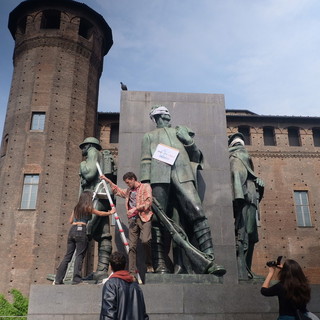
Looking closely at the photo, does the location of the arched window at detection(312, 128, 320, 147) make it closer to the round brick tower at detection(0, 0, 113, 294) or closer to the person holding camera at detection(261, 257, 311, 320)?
the round brick tower at detection(0, 0, 113, 294)

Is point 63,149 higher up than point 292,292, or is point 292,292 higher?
point 63,149

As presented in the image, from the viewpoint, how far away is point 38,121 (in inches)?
967

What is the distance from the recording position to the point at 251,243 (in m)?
6.79

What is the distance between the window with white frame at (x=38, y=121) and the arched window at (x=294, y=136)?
58.6 feet

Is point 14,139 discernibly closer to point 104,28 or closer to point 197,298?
point 104,28

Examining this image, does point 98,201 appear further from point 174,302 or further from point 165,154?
point 174,302

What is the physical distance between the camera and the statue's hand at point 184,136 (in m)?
6.04

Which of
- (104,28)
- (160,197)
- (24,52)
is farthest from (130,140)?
(104,28)

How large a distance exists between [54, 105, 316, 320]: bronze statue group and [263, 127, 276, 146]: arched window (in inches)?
917

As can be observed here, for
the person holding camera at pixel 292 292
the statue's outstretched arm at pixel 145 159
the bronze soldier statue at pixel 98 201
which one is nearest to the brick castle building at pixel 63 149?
the bronze soldier statue at pixel 98 201

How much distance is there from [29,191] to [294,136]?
19489 mm

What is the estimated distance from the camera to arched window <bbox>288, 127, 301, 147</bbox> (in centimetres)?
2933

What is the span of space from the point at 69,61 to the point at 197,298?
2416 cm

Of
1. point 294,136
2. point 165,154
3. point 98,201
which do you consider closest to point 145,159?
point 165,154
